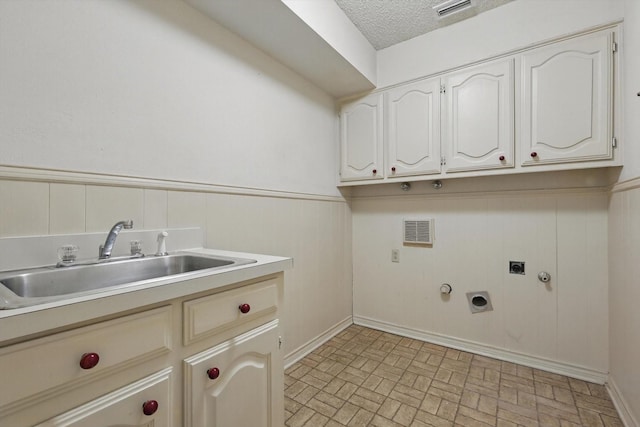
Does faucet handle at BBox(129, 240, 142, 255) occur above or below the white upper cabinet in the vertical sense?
below

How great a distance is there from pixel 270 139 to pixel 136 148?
0.82m

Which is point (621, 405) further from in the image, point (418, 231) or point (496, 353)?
point (418, 231)

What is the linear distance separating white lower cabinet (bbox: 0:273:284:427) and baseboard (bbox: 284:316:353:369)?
912 millimetres

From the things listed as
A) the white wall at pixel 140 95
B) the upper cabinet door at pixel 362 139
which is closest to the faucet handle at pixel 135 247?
the white wall at pixel 140 95

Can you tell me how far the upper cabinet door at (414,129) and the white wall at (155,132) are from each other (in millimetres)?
656

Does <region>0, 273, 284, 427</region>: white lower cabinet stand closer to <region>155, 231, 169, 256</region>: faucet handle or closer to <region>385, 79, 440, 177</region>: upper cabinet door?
<region>155, 231, 169, 256</region>: faucet handle

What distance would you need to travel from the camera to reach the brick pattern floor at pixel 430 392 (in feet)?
4.71

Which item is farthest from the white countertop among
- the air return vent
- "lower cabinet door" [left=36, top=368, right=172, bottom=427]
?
the air return vent

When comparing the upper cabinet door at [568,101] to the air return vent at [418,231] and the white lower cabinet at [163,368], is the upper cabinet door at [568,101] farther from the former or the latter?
the white lower cabinet at [163,368]

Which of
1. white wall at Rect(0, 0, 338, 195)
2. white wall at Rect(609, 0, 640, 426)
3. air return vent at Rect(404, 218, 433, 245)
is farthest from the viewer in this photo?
air return vent at Rect(404, 218, 433, 245)

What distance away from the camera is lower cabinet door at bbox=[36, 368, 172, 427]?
1.93 feet

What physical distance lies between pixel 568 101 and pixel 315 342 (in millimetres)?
2320

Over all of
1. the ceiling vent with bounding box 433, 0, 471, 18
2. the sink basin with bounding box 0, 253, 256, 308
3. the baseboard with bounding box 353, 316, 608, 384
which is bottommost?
the baseboard with bounding box 353, 316, 608, 384

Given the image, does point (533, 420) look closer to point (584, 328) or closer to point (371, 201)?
point (584, 328)
